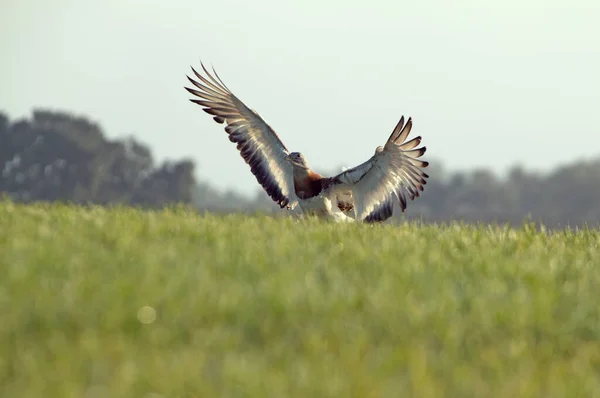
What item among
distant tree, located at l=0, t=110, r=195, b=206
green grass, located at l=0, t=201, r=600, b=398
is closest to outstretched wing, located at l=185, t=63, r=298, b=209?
green grass, located at l=0, t=201, r=600, b=398

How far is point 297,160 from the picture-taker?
1430 centimetres

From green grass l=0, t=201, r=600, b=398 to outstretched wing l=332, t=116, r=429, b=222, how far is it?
2.75m

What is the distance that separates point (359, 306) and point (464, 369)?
1362 millimetres

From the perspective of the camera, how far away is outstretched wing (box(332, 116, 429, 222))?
13555mm

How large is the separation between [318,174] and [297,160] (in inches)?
14.5

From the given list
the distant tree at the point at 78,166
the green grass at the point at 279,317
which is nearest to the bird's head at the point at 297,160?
the green grass at the point at 279,317

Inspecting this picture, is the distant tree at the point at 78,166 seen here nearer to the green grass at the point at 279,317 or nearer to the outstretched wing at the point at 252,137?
the outstretched wing at the point at 252,137

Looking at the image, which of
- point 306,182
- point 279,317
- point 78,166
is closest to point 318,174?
point 306,182

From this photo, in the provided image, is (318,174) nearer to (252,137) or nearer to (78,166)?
(252,137)

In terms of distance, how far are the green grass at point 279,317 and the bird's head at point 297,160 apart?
126 inches

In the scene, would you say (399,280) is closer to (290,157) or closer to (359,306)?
(359,306)

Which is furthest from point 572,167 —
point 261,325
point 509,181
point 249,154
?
point 261,325

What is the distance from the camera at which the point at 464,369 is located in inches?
292

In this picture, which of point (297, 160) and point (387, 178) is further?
point (297, 160)
